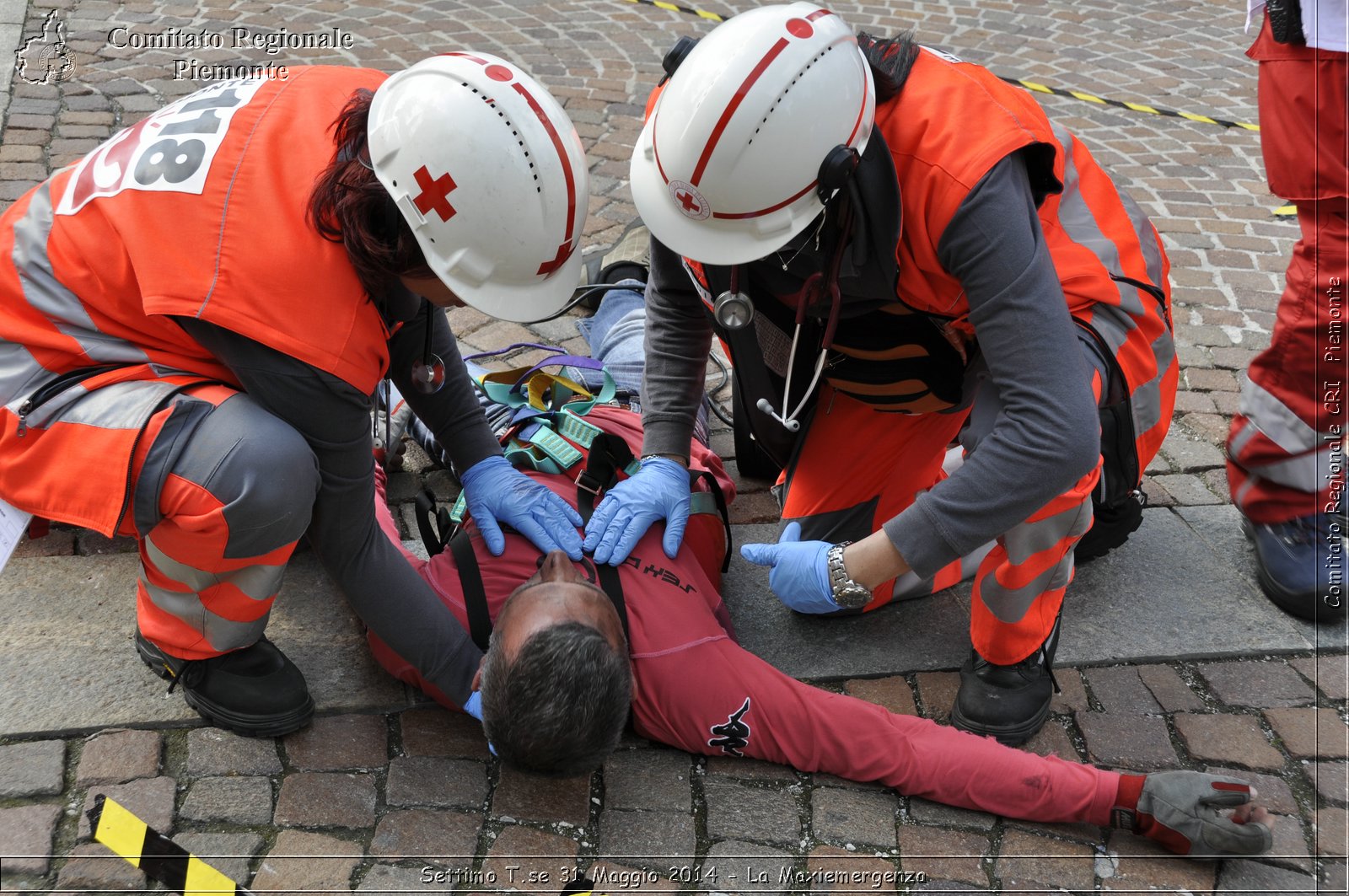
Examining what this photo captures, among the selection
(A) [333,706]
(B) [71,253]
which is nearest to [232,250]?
(B) [71,253]

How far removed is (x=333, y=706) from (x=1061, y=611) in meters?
2.05

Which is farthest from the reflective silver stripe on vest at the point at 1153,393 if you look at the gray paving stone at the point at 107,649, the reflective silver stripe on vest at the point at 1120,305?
the gray paving stone at the point at 107,649

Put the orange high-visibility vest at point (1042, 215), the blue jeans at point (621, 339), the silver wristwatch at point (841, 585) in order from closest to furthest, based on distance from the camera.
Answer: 1. the orange high-visibility vest at point (1042, 215)
2. the silver wristwatch at point (841, 585)
3. the blue jeans at point (621, 339)

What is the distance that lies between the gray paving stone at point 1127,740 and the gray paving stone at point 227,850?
6.68 ft

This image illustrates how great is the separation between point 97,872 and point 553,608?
3.61 feet

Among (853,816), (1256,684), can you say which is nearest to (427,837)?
(853,816)

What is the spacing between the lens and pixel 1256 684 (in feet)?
10.3

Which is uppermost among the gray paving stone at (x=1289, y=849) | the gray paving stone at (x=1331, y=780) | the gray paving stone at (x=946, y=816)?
the gray paving stone at (x=1331, y=780)

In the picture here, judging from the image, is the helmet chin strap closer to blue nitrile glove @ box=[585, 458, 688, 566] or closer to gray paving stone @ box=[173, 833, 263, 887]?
blue nitrile glove @ box=[585, 458, 688, 566]

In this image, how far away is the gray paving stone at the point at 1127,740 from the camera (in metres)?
2.88

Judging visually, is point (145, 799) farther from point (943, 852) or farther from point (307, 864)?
point (943, 852)

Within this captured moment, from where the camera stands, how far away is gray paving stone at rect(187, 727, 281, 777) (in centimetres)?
268

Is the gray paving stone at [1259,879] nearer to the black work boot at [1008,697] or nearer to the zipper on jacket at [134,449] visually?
the black work boot at [1008,697]

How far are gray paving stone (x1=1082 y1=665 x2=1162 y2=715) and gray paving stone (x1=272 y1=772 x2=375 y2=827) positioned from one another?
1.92m
